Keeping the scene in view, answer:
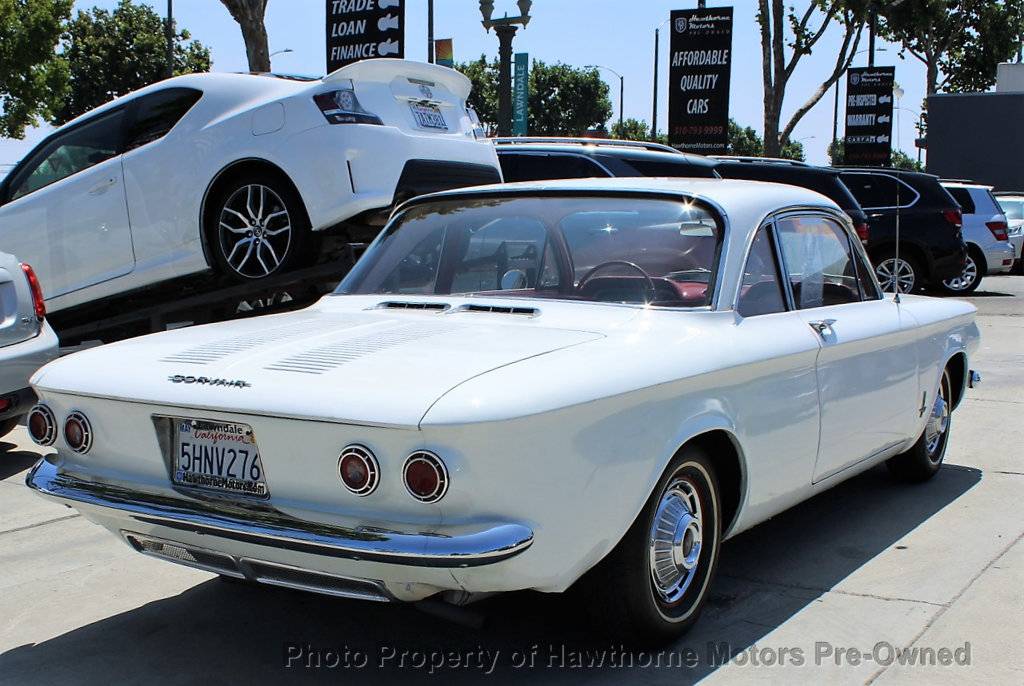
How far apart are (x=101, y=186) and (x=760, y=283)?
5.31 meters

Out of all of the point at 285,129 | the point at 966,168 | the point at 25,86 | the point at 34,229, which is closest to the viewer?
the point at 285,129

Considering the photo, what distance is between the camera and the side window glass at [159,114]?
7996 mm

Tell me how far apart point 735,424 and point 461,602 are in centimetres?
120

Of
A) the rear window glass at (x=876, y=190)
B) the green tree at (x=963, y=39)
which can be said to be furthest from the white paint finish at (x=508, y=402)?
the green tree at (x=963, y=39)

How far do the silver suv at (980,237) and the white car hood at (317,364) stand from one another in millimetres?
16007

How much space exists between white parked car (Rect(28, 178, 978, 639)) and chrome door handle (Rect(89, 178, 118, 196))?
371 cm

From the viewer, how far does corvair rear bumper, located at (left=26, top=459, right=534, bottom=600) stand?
118 inches

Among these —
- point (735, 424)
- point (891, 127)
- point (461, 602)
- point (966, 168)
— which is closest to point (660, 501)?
point (735, 424)

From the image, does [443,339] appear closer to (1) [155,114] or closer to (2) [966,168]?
(1) [155,114]

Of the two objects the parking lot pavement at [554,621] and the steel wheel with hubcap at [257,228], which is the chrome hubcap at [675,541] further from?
the steel wheel with hubcap at [257,228]

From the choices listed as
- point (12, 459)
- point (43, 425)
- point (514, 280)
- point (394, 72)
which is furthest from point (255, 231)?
point (43, 425)

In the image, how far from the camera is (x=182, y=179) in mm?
7789

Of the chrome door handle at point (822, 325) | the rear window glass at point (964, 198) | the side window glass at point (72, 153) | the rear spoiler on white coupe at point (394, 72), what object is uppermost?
the rear spoiler on white coupe at point (394, 72)

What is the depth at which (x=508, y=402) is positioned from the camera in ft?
10.0
